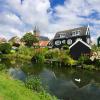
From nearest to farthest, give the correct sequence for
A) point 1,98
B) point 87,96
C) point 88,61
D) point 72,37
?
point 1,98, point 87,96, point 88,61, point 72,37

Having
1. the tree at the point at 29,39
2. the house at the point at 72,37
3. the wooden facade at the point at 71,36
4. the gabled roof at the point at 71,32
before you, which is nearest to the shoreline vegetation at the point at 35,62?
the tree at the point at 29,39

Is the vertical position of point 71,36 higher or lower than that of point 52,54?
higher

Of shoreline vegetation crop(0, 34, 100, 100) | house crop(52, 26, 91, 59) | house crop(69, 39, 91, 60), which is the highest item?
house crop(52, 26, 91, 59)

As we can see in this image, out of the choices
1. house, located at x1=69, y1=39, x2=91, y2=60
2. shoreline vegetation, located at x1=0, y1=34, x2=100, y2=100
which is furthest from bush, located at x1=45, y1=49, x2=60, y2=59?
house, located at x1=69, y1=39, x2=91, y2=60

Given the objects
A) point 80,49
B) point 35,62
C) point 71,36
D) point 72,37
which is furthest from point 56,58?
point 71,36

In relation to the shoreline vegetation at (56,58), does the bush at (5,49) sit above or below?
above

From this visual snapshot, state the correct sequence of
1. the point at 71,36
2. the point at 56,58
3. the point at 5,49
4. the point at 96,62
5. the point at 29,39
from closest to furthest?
the point at 96,62, the point at 56,58, the point at 5,49, the point at 71,36, the point at 29,39

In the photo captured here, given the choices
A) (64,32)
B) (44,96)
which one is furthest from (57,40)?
(44,96)

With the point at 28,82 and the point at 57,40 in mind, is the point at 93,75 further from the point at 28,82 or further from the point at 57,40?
the point at 57,40

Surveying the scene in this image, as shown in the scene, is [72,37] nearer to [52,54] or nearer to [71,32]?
[71,32]

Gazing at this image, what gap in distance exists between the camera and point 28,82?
1005 inches

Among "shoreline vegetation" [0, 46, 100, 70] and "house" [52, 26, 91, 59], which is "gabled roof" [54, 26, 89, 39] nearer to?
"house" [52, 26, 91, 59]

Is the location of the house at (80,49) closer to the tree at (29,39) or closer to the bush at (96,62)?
the bush at (96,62)

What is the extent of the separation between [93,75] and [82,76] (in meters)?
2.29
